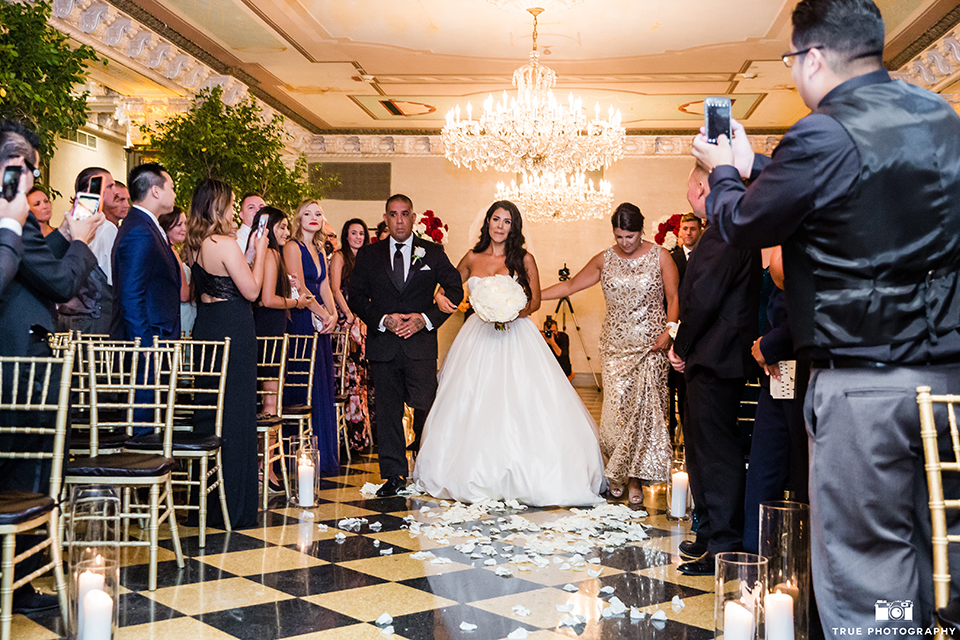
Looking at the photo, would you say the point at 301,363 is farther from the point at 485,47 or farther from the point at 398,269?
the point at 485,47

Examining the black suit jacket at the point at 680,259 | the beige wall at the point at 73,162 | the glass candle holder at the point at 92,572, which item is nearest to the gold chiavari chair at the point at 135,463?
the glass candle holder at the point at 92,572

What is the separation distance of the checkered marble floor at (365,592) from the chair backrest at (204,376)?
0.63m

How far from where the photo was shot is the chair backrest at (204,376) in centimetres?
369

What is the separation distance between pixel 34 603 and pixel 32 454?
1.98ft

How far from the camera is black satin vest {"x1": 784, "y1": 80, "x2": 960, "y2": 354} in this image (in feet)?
5.77

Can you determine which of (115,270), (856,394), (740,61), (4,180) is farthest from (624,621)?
(740,61)

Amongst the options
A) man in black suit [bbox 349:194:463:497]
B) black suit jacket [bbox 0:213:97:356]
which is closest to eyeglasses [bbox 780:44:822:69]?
black suit jacket [bbox 0:213:97:356]

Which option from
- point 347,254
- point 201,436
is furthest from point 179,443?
point 347,254

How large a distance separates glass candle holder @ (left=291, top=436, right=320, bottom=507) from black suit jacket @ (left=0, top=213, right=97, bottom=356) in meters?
1.83

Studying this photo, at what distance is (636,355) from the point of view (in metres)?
4.86

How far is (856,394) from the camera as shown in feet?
5.84

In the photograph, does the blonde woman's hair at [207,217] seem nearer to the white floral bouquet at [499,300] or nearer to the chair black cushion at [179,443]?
the chair black cushion at [179,443]

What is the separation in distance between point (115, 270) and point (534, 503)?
2.54 metres

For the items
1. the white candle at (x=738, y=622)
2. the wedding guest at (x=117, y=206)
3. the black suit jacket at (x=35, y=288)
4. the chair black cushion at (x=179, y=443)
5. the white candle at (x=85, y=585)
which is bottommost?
the white candle at (x=738, y=622)
